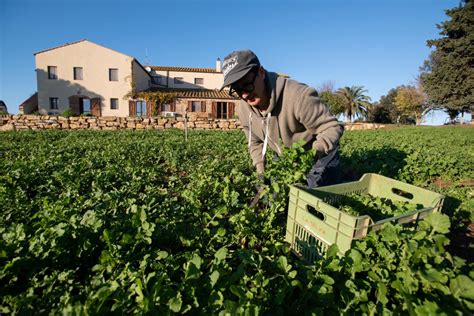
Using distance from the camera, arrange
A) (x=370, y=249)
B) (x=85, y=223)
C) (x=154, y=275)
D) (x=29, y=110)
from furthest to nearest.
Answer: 1. (x=29, y=110)
2. (x=85, y=223)
3. (x=370, y=249)
4. (x=154, y=275)

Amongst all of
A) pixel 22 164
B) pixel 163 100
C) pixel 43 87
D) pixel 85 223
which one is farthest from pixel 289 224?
pixel 43 87

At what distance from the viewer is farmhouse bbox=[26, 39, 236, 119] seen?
26.9 meters

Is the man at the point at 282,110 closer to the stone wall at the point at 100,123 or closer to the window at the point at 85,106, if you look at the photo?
the stone wall at the point at 100,123

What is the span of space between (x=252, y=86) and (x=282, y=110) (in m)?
0.52

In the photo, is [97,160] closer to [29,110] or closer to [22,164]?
[22,164]

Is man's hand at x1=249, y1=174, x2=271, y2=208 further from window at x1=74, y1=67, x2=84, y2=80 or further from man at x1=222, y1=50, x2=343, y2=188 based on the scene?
window at x1=74, y1=67, x2=84, y2=80

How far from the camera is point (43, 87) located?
26781 millimetres

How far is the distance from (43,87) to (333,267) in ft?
112

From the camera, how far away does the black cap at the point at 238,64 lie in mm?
2272

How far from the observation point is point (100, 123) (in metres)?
17.4

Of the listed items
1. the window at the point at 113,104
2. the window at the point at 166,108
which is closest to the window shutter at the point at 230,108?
the window at the point at 166,108

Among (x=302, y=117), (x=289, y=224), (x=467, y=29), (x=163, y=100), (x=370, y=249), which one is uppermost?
(x=467, y=29)

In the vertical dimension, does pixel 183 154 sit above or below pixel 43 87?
below

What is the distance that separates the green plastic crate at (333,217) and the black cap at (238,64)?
3.66 ft
